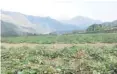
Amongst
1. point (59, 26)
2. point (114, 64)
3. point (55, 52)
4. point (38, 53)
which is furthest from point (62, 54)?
point (59, 26)

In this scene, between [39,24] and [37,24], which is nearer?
[37,24]

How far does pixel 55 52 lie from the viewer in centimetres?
1195

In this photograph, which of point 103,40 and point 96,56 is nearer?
point 96,56

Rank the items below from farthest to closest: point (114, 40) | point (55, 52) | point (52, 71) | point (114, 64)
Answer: point (114, 40) < point (55, 52) < point (114, 64) < point (52, 71)

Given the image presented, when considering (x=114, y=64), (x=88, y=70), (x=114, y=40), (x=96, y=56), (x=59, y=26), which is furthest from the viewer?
(x=59, y=26)

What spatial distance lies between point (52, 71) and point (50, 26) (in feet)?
238

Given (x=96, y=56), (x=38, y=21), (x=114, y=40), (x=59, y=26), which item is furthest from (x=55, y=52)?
(x=38, y=21)

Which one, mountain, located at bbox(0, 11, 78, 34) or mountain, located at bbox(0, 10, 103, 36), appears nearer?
mountain, located at bbox(0, 10, 103, 36)

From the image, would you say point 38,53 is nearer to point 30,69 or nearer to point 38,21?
point 30,69

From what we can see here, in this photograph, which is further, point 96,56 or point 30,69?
point 96,56

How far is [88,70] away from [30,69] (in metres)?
1.57

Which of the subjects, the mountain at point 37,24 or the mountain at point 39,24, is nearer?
the mountain at point 39,24

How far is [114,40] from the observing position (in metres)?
22.2

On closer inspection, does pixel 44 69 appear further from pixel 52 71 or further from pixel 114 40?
pixel 114 40
